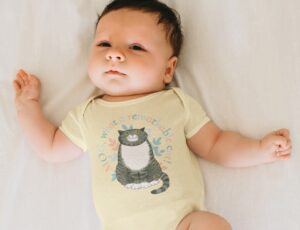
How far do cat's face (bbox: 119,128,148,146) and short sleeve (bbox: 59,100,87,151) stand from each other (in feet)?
0.37

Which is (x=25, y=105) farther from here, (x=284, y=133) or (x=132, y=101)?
(x=284, y=133)

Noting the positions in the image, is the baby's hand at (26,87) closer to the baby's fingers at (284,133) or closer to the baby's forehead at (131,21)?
the baby's forehead at (131,21)

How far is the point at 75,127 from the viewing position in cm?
128

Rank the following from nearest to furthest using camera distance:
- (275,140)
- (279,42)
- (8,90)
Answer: (275,140), (279,42), (8,90)

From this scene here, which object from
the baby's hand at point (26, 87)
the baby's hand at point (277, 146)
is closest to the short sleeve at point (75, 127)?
the baby's hand at point (26, 87)

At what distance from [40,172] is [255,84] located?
582mm

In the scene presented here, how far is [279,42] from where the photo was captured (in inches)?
49.2

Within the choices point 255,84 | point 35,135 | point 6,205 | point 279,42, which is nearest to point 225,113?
point 255,84

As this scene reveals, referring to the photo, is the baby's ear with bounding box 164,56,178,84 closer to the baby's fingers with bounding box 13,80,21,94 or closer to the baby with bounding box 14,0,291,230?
the baby with bounding box 14,0,291,230

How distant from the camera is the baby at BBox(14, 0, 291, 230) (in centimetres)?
115

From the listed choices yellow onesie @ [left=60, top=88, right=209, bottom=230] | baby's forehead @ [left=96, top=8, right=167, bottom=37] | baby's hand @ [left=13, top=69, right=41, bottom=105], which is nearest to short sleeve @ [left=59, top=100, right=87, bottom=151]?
yellow onesie @ [left=60, top=88, right=209, bottom=230]

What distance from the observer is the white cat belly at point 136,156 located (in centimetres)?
117

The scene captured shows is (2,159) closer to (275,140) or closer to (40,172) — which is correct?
(40,172)

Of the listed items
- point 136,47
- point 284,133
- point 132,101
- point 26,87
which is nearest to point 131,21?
point 136,47
